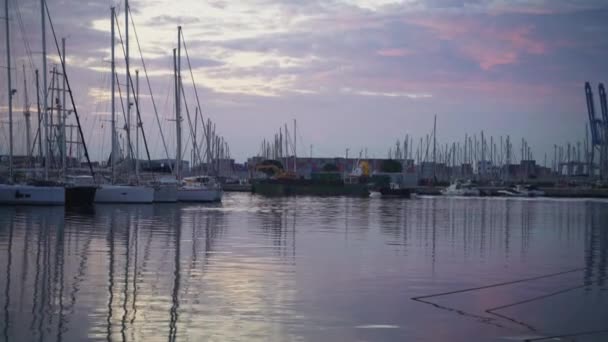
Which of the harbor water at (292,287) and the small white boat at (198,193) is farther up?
the small white boat at (198,193)

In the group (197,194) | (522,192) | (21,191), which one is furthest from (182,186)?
(522,192)

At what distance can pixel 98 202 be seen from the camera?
4969cm

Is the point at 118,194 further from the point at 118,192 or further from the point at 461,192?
the point at 461,192

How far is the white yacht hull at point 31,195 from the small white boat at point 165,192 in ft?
37.4

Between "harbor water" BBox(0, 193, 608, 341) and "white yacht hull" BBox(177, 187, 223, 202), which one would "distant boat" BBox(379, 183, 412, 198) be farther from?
"harbor water" BBox(0, 193, 608, 341)

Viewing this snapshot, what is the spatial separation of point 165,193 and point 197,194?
3792 mm

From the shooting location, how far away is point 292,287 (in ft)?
45.9

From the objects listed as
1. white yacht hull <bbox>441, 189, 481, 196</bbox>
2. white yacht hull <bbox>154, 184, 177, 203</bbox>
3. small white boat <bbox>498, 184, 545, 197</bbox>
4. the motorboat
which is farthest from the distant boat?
the motorboat

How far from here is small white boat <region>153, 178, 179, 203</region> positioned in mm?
53781

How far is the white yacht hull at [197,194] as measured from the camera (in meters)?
56.7

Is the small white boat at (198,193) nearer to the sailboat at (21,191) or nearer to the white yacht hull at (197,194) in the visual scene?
the white yacht hull at (197,194)

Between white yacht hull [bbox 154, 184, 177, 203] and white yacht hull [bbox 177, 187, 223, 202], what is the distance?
1.25 metres

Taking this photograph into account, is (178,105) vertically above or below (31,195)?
above

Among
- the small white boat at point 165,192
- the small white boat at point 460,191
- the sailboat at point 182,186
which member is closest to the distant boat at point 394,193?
the small white boat at point 460,191
